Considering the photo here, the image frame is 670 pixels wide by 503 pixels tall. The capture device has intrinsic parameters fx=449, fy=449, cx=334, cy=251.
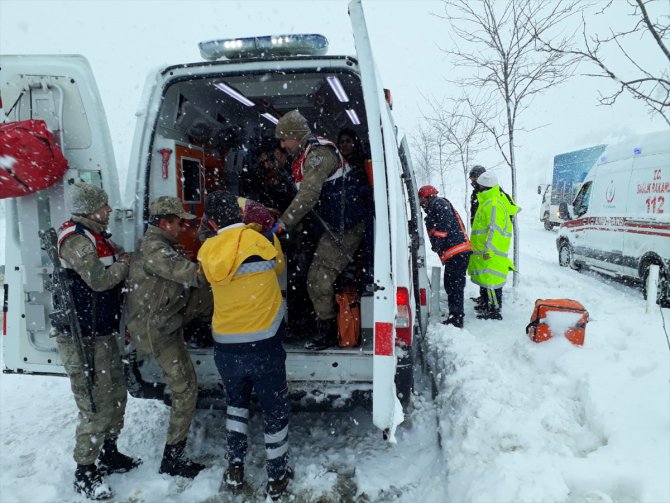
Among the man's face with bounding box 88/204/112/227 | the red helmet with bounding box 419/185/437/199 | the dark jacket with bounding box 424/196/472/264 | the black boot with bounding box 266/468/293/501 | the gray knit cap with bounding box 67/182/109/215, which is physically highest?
the red helmet with bounding box 419/185/437/199

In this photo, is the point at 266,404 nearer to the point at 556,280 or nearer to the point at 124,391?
the point at 124,391

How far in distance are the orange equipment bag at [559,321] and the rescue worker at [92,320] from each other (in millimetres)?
3513

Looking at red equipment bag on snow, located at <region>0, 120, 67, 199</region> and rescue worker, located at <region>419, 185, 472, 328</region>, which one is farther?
rescue worker, located at <region>419, 185, 472, 328</region>

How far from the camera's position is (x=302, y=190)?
10.8 ft

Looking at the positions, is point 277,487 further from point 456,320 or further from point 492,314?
point 492,314

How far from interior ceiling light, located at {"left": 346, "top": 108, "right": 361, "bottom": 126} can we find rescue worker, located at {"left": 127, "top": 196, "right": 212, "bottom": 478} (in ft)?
10.0

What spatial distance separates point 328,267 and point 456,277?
7.56 feet

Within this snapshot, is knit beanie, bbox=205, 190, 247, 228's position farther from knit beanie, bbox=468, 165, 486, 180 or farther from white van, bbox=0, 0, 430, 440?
knit beanie, bbox=468, 165, 486, 180

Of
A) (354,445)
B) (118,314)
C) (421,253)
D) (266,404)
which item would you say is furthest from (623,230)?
(118,314)

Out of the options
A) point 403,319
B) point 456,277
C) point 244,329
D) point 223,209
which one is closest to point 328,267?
point 403,319

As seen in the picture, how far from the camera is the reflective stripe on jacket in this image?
17.8 feet

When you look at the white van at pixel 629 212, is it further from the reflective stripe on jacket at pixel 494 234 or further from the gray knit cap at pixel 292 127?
the gray knit cap at pixel 292 127

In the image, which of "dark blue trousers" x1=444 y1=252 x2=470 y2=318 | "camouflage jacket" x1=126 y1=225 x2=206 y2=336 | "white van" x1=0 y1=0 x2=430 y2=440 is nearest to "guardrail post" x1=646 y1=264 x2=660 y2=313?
"dark blue trousers" x1=444 y1=252 x2=470 y2=318

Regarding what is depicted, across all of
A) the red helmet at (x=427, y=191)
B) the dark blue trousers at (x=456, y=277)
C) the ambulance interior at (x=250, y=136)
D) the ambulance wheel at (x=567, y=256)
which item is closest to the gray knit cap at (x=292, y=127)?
the ambulance interior at (x=250, y=136)
